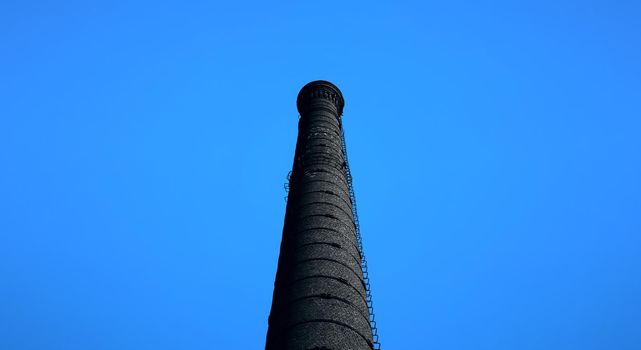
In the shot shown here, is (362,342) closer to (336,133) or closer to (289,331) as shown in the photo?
(289,331)

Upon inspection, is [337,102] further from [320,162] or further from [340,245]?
[340,245]

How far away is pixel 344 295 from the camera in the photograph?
1108cm

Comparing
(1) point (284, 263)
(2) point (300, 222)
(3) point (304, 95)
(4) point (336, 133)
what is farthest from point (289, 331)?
(3) point (304, 95)

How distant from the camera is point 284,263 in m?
13.0

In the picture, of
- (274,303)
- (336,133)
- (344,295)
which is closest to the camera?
(344,295)

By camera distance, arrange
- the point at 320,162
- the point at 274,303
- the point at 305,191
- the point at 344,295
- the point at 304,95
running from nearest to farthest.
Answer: the point at 344,295
the point at 274,303
the point at 305,191
the point at 320,162
the point at 304,95

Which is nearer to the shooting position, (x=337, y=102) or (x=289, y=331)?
(x=289, y=331)

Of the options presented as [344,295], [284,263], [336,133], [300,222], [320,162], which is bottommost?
[344,295]

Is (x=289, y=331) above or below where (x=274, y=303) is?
below

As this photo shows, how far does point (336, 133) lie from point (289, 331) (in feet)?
35.2

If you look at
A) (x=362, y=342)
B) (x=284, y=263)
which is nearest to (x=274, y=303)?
(x=284, y=263)

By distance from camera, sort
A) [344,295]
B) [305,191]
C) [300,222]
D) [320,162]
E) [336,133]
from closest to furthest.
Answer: [344,295]
[300,222]
[305,191]
[320,162]
[336,133]

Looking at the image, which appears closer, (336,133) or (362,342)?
(362,342)

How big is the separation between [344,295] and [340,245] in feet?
6.39
